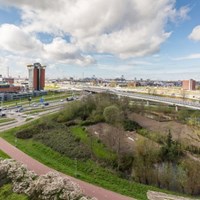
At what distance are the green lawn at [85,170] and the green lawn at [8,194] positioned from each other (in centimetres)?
640

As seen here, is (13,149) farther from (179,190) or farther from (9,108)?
(9,108)

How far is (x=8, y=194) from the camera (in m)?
19.7

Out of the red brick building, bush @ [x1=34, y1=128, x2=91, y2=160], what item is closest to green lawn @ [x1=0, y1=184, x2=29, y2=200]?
bush @ [x1=34, y1=128, x2=91, y2=160]

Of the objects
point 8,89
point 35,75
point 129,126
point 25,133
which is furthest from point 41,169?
point 35,75

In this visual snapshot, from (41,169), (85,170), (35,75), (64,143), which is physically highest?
(35,75)

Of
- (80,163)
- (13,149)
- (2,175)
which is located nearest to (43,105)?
(13,149)

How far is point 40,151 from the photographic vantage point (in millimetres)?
32562

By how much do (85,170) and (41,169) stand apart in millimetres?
4585

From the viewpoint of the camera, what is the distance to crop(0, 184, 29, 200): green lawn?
19.1 metres

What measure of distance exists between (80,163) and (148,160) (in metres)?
7.70

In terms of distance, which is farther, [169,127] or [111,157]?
[169,127]

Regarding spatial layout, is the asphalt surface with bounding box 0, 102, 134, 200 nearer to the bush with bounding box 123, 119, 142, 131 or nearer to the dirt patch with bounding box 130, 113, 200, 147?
the bush with bounding box 123, 119, 142, 131

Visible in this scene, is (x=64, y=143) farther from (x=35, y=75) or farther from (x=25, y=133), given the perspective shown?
(x=35, y=75)

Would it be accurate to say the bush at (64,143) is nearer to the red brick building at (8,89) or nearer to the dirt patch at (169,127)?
the dirt patch at (169,127)
